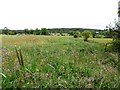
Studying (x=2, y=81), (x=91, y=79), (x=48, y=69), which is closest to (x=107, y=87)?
(x=91, y=79)

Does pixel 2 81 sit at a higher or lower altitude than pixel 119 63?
higher

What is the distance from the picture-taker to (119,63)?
522 inches

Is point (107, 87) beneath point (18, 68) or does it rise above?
beneath

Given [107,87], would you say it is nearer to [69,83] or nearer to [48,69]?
[69,83]

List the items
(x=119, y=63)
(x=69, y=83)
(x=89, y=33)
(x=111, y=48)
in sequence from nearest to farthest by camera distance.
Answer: (x=69, y=83), (x=119, y=63), (x=111, y=48), (x=89, y=33)

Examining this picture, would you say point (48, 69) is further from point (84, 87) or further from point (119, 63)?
point (119, 63)

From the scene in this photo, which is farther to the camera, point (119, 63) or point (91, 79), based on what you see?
point (119, 63)

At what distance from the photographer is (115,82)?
729cm

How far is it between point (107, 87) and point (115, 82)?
0.65 meters

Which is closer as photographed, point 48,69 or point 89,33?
point 48,69

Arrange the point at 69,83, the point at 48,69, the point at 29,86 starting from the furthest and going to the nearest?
the point at 48,69 < the point at 69,83 < the point at 29,86

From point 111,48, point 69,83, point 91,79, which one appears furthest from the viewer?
point 111,48

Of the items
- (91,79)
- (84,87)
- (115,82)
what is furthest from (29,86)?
(115,82)

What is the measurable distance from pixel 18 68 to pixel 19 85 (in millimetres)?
1147
